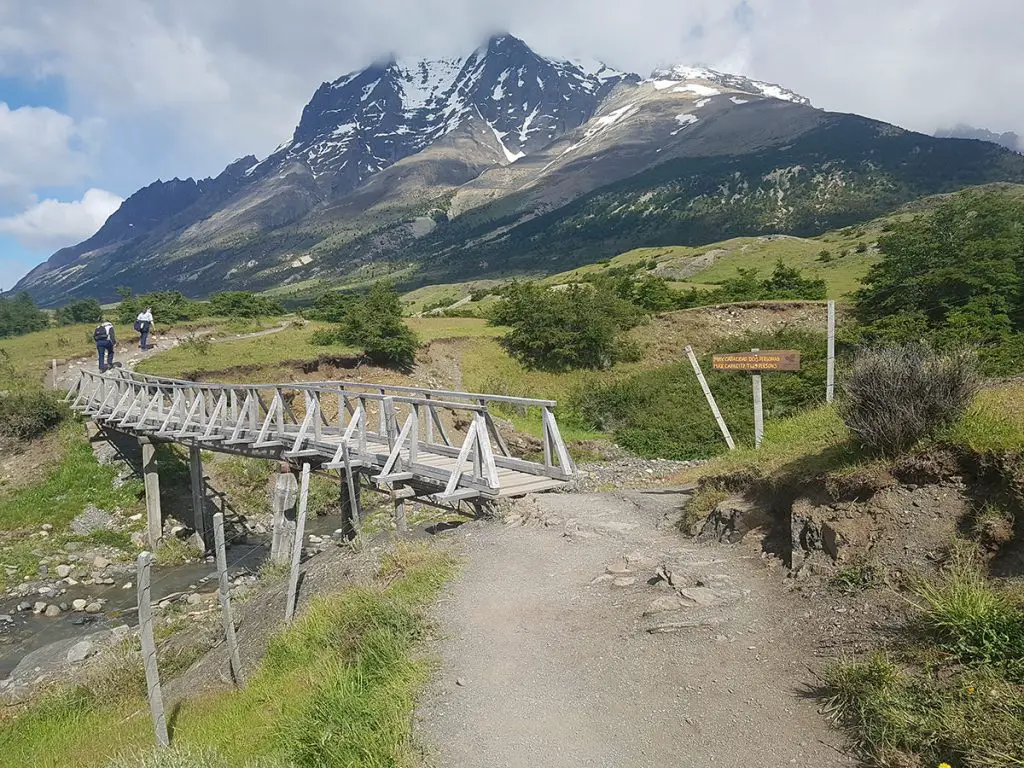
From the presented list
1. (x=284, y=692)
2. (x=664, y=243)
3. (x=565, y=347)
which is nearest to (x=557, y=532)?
(x=284, y=692)

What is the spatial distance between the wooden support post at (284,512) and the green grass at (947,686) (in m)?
12.4

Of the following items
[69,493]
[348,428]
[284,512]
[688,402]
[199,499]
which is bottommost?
[199,499]

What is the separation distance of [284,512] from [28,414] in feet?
45.3

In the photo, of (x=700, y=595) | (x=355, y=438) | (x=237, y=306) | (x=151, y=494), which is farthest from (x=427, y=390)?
(x=237, y=306)

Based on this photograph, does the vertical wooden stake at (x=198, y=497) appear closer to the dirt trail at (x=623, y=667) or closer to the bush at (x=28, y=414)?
the bush at (x=28, y=414)

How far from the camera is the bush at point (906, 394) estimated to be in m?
5.69

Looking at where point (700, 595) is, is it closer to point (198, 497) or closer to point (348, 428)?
point (348, 428)

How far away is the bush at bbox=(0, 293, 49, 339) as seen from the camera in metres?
41.2

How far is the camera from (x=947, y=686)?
148 inches

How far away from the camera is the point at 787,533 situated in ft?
22.2

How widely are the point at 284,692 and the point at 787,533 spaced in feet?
18.5

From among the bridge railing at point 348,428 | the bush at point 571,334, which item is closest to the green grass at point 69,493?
the bridge railing at point 348,428

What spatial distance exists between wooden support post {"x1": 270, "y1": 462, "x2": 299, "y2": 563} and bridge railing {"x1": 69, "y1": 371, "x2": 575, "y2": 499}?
2.46 feet

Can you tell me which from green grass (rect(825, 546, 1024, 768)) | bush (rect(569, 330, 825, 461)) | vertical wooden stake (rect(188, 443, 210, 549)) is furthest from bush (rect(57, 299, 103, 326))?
green grass (rect(825, 546, 1024, 768))
